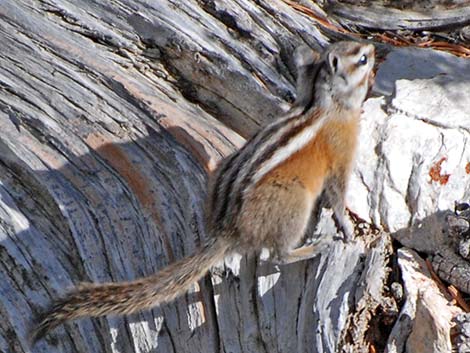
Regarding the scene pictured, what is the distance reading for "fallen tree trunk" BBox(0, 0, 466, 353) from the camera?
4.88 m

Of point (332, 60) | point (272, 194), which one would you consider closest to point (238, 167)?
point (272, 194)

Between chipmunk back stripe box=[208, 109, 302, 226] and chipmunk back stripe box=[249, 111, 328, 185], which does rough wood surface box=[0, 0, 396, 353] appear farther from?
chipmunk back stripe box=[249, 111, 328, 185]

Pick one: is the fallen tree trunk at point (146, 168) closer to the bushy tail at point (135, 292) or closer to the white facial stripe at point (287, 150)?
the bushy tail at point (135, 292)

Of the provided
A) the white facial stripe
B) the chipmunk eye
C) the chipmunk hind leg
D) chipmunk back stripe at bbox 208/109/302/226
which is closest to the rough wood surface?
the chipmunk hind leg

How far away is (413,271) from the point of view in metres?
4.63

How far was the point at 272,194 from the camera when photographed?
4.84 metres

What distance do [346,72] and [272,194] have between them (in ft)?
2.69

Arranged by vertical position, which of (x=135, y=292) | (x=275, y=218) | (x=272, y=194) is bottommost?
(x=135, y=292)

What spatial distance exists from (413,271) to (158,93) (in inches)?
78.1

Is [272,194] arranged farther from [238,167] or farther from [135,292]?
[135,292]

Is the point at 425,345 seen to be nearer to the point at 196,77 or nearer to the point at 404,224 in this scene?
the point at 404,224

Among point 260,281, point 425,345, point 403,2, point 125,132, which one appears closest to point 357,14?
point 403,2

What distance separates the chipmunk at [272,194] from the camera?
4.72m

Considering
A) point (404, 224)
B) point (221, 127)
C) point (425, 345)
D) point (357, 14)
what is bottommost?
point (425, 345)
